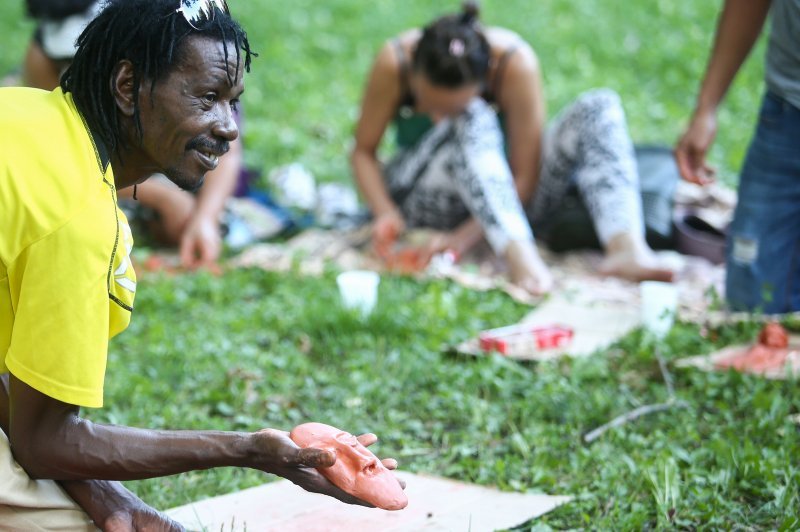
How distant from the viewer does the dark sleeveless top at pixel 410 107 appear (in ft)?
17.4

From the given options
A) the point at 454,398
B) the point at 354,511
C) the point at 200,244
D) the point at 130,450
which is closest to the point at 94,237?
the point at 130,450

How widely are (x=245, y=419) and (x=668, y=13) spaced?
7165mm

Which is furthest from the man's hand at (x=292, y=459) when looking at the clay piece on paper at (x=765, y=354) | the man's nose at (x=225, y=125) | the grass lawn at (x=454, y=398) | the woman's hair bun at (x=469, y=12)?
the woman's hair bun at (x=469, y=12)

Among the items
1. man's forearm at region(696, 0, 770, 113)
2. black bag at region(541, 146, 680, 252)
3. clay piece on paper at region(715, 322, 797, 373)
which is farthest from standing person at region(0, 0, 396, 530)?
black bag at region(541, 146, 680, 252)

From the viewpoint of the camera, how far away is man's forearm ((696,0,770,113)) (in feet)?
13.1

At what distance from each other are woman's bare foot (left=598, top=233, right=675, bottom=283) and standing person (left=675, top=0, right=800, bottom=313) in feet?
2.27

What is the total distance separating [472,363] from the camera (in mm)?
3803

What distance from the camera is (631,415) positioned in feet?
10.7

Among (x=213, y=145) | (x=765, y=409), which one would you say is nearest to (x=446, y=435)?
(x=765, y=409)

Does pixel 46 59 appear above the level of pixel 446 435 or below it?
above

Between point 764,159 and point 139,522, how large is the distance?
2675 mm

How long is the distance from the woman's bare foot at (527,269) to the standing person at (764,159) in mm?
848

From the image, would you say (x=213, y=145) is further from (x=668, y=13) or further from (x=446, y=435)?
(x=668, y=13)

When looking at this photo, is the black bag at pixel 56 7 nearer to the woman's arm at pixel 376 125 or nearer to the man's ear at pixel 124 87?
the woman's arm at pixel 376 125
